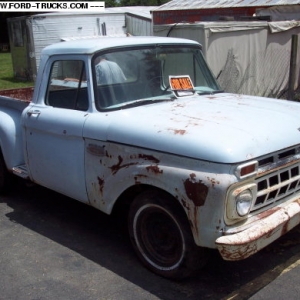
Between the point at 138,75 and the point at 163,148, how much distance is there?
1209mm

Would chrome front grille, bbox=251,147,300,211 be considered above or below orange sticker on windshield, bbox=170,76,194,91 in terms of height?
below

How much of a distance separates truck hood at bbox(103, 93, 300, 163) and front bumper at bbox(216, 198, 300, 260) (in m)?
0.47

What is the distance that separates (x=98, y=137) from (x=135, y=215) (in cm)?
73

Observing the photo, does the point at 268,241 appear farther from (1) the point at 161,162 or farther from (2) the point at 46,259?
(2) the point at 46,259

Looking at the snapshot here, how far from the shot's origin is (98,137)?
390 centimetres

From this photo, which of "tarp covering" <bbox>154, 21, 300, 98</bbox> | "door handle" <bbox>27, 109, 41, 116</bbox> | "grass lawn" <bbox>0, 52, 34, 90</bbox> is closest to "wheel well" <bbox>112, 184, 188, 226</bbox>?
"door handle" <bbox>27, 109, 41, 116</bbox>

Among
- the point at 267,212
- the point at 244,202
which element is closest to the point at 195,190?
the point at 244,202

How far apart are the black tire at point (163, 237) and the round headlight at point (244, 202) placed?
432 mm

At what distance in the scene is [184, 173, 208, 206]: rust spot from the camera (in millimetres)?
3146

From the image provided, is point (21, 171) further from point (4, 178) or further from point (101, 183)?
point (101, 183)

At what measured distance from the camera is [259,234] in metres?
3.14

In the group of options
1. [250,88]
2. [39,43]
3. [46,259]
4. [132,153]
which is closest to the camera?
[132,153]

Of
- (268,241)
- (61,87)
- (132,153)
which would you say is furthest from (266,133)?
(61,87)

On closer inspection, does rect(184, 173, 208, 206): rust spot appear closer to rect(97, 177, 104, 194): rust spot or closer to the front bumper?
the front bumper
